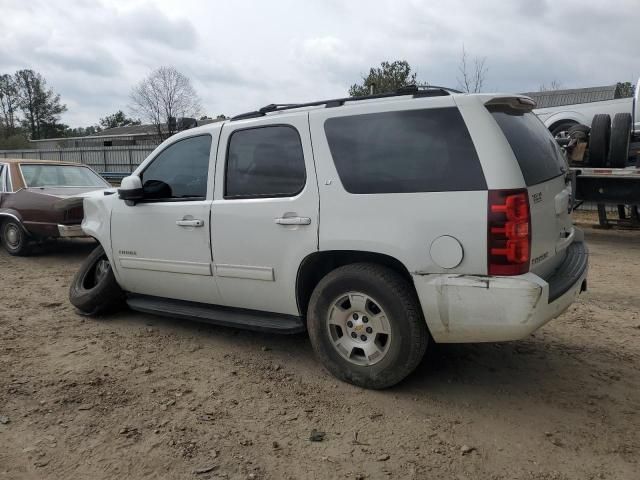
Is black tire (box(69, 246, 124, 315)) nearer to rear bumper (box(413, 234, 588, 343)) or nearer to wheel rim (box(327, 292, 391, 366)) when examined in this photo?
wheel rim (box(327, 292, 391, 366))

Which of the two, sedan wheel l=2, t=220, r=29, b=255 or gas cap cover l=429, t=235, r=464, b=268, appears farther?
sedan wheel l=2, t=220, r=29, b=255

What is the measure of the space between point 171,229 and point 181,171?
0.51 meters

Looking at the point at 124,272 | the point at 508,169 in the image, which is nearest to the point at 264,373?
the point at 124,272

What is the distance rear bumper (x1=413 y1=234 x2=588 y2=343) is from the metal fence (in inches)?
927

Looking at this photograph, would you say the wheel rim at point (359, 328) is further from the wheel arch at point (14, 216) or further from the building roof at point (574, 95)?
the building roof at point (574, 95)

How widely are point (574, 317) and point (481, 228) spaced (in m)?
2.66

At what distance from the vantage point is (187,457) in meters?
2.75

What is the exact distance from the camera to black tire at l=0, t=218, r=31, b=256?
821cm

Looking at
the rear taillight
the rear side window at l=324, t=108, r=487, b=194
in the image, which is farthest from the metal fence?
the rear taillight

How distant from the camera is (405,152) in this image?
320 cm

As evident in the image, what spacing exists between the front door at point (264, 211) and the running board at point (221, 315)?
0.07 m

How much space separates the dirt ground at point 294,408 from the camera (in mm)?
2674

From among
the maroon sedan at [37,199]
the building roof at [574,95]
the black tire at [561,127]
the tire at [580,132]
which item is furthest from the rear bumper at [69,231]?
the building roof at [574,95]

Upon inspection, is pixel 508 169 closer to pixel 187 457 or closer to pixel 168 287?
pixel 187 457
